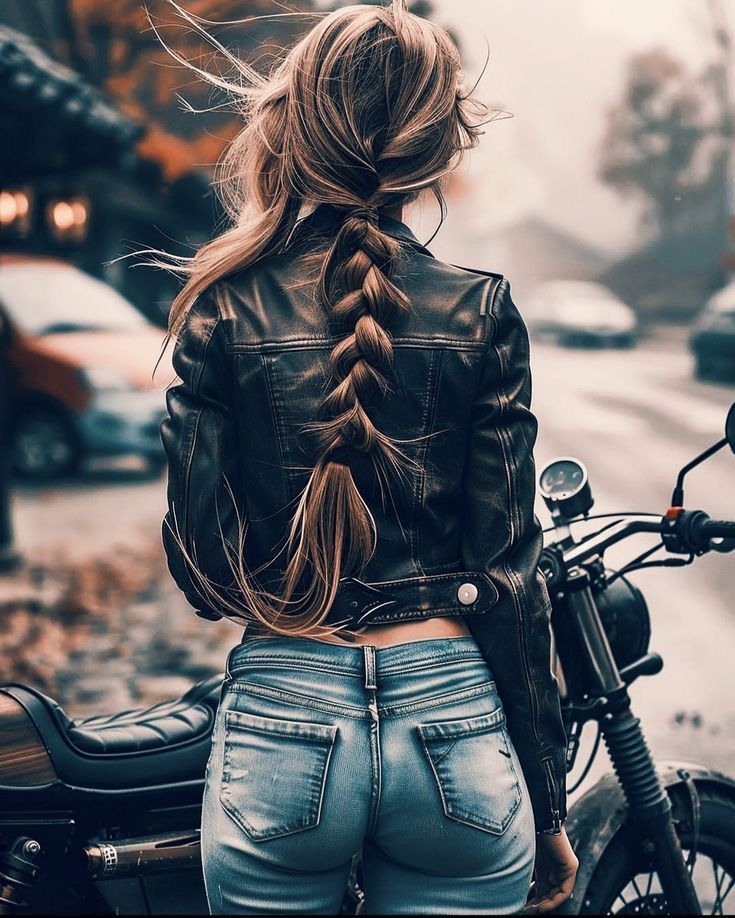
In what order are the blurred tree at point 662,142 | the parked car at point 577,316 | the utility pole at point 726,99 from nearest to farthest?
the utility pole at point 726,99
the parked car at point 577,316
the blurred tree at point 662,142

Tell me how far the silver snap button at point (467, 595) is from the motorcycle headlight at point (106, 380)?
32.0 ft

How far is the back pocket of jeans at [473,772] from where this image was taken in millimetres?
1537

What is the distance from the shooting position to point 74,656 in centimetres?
583

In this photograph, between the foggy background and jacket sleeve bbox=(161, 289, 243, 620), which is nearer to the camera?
A: jacket sleeve bbox=(161, 289, 243, 620)

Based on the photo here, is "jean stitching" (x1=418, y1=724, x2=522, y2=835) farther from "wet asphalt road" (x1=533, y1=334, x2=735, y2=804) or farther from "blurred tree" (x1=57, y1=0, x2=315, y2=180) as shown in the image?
"blurred tree" (x1=57, y1=0, x2=315, y2=180)

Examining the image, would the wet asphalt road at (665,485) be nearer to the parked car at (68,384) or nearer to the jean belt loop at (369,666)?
the jean belt loop at (369,666)

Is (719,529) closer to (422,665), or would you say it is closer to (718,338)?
(422,665)

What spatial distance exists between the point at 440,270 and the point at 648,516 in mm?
744

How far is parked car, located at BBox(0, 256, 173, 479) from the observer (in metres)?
11.1

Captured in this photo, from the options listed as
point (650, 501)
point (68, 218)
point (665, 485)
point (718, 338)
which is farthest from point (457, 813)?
point (718, 338)

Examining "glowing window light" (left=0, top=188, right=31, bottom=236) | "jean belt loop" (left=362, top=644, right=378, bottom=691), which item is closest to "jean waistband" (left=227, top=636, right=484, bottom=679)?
"jean belt loop" (left=362, top=644, right=378, bottom=691)

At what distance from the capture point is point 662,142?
26500mm

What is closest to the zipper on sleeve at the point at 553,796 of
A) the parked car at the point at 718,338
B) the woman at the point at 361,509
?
the woman at the point at 361,509

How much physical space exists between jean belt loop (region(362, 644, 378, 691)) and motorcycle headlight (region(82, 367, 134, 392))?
979cm
